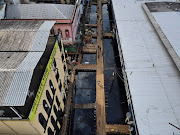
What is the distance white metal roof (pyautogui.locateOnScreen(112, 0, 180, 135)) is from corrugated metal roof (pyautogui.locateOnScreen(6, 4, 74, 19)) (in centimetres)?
1982

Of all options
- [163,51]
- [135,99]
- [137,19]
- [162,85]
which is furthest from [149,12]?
[135,99]

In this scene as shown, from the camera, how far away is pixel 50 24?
28422 mm

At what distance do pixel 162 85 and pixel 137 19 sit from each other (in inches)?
1225

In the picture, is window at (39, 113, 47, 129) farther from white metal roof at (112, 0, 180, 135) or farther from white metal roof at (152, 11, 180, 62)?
white metal roof at (152, 11, 180, 62)

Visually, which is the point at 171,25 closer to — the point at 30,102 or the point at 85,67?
the point at 85,67

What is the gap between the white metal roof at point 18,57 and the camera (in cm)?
1675

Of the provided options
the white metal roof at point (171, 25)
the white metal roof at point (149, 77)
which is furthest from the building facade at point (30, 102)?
the white metal roof at point (171, 25)

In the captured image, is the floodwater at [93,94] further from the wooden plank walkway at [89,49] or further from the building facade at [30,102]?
the building facade at [30,102]

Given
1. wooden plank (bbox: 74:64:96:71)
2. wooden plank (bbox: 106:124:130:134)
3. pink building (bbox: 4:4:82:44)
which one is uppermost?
pink building (bbox: 4:4:82:44)

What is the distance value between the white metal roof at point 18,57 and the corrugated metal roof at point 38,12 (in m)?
15.1

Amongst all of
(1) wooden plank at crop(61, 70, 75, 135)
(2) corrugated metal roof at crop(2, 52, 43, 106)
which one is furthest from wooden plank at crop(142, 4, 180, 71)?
(2) corrugated metal roof at crop(2, 52, 43, 106)

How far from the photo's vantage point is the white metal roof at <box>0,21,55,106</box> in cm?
1675

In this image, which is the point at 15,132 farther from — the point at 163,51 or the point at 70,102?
the point at 163,51

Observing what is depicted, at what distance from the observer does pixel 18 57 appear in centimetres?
2195
